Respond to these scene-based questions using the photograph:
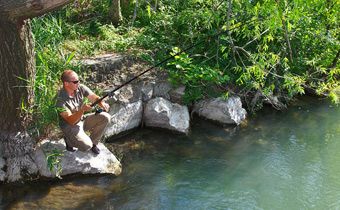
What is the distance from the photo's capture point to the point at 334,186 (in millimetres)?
6570

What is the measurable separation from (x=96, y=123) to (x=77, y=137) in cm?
39

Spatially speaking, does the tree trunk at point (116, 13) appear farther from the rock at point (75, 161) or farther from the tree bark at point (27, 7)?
the tree bark at point (27, 7)

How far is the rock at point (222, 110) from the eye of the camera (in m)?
8.25

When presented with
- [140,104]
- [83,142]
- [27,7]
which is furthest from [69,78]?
[140,104]

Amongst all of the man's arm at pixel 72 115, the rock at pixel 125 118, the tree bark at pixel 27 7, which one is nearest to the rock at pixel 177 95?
the rock at pixel 125 118

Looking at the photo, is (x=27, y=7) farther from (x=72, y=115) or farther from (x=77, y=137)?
(x=77, y=137)

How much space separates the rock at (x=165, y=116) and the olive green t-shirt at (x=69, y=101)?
1.77 meters

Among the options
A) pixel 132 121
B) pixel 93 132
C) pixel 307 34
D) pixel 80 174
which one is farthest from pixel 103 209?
pixel 307 34

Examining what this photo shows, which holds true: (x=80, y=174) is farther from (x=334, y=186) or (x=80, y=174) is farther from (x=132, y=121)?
(x=334, y=186)

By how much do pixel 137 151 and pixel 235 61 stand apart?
2477 millimetres

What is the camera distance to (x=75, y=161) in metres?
6.35

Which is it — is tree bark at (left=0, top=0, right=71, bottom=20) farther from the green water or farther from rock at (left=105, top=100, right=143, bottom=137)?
rock at (left=105, top=100, right=143, bottom=137)

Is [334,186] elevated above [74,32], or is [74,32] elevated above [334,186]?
[74,32]

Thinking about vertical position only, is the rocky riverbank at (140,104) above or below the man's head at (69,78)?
below
